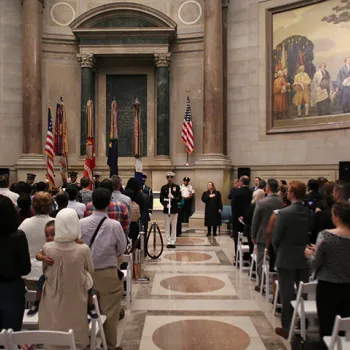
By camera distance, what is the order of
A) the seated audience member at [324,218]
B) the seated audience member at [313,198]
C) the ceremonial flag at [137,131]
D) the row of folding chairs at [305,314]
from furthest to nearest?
the ceremonial flag at [137,131]
the seated audience member at [313,198]
the seated audience member at [324,218]
the row of folding chairs at [305,314]

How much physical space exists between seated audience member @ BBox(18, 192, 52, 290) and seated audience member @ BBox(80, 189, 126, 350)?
0.48 metres

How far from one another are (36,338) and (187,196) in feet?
40.1

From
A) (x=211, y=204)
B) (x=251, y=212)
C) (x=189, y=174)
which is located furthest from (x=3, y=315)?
(x=189, y=174)

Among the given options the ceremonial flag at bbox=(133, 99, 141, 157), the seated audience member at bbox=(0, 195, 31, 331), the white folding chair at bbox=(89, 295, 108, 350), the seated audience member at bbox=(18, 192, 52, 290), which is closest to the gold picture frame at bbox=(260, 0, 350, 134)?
the ceremonial flag at bbox=(133, 99, 141, 157)

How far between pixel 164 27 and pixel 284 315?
14172 mm

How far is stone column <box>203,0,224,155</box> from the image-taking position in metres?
16.4

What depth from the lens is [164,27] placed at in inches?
674

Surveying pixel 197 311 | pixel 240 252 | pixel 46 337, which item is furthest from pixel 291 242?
pixel 240 252

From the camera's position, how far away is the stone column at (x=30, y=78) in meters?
16.7

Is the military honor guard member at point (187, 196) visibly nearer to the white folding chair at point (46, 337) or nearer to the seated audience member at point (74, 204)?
the seated audience member at point (74, 204)

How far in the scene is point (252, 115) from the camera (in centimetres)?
1697

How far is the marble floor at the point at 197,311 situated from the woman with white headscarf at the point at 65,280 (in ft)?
5.32

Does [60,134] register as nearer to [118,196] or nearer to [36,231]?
[118,196]

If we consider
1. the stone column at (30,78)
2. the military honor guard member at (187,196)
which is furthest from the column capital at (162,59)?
the military honor guard member at (187,196)
